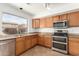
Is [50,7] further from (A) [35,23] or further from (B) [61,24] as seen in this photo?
(A) [35,23]

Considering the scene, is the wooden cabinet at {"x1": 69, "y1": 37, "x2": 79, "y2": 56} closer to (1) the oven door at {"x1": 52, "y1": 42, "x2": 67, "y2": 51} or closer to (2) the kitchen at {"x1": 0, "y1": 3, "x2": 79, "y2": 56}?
(2) the kitchen at {"x1": 0, "y1": 3, "x2": 79, "y2": 56}

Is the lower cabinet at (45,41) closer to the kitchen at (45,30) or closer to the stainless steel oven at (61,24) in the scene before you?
the kitchen at (45,30)

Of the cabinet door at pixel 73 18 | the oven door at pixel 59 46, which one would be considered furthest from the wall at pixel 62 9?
the oven door at pixel 59 46

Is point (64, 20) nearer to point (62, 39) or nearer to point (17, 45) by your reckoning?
point (62, 39)

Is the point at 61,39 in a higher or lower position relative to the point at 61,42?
higher

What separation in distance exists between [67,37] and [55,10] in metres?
1.51

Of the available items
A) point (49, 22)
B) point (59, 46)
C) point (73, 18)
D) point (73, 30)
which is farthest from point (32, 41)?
point (73, 18)

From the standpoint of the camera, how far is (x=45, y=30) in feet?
17.1

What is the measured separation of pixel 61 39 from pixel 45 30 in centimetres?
182

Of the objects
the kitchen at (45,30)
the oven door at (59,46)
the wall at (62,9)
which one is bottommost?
the oven door at (59,46)

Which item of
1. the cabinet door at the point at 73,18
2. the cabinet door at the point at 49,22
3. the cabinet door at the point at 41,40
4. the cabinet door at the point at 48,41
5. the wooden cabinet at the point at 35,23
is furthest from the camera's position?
the wooden cabinet at the point at 35,23

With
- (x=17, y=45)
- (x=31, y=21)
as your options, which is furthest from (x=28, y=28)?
(x=17, y=45)

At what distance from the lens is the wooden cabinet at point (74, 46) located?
2.95m

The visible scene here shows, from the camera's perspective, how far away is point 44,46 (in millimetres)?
4660
